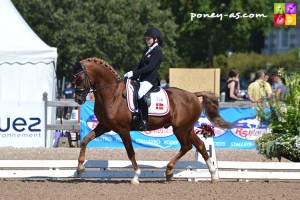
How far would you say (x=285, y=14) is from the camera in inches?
1357

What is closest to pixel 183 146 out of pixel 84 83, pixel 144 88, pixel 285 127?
pixel 144 88

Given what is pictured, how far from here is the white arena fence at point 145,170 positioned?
41.2 feet

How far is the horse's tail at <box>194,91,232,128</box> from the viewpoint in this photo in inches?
515

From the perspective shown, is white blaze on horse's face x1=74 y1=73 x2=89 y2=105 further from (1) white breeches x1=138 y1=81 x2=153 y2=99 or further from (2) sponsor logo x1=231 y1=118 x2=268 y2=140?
(2) sponsor logo x1=231 y1=118 x2=268 y2=140

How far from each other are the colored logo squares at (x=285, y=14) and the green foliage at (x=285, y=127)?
790 inches

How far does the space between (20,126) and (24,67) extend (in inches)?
78.7

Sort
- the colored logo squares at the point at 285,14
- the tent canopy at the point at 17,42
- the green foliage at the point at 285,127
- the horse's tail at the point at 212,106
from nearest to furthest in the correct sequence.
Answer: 1. the green foliage at the point at 285,127
2. the horse's tail at the point at 212,106
3. the tent canopy at the point at 17,42
4. the colored logo squares at the point at 285,14

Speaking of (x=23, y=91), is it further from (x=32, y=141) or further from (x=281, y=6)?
(x=281, y=6)

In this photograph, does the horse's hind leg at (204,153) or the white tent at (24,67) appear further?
the white tent at (24,67)

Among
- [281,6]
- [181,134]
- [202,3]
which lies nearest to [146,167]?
[181,134]

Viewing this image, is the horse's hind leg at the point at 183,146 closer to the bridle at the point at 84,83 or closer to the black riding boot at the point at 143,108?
the black riding boot at the point at 143,108

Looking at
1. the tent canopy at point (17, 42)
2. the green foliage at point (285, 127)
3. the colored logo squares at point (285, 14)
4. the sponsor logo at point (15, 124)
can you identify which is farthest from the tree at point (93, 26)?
the green foliage at point (285, 127)

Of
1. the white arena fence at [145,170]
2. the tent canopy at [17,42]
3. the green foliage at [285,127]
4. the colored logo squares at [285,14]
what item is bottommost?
the white arena fence at [145,170]

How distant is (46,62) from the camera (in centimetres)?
1986
